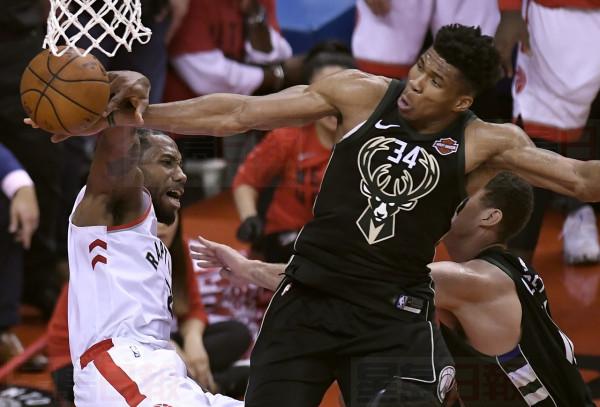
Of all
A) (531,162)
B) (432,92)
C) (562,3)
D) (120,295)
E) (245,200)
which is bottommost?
(245,200)

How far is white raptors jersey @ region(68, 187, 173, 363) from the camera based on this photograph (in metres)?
4.30

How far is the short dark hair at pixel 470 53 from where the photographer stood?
4.25m

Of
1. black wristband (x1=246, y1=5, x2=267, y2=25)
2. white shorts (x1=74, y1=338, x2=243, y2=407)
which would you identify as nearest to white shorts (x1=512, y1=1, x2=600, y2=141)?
black wristband (x1=246, y1=5, x2=267, y2=25)

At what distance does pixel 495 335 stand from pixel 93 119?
5.97 ft

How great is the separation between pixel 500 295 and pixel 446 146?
2.49 ft

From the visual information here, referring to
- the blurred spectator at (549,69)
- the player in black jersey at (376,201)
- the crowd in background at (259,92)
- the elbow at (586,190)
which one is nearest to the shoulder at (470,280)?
the player in black jersey at (376,201)

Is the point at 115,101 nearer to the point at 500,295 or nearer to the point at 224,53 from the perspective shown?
the point at 500,295

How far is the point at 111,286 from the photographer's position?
431cm

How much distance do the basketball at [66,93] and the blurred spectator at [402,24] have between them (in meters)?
2.84

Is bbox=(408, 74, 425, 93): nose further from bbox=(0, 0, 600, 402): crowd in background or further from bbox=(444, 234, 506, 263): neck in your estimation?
bbox=(0, 0, 600, 402): crowd in background

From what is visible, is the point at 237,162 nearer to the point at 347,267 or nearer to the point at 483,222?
the point at 483,222

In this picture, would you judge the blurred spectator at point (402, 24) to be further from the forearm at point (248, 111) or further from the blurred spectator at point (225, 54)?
the forearm at point (248, 111)

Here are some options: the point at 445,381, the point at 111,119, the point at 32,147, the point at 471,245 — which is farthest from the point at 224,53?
the point at 445,381

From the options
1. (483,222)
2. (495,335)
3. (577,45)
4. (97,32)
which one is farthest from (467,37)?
(97,32)
